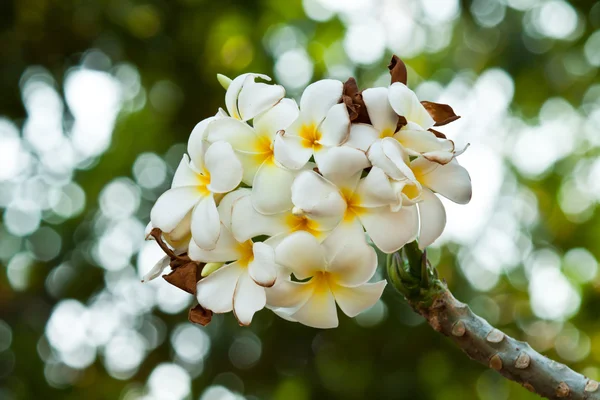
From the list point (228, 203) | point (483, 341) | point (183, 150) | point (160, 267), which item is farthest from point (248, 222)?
point (183, 150)

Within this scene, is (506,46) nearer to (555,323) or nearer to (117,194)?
(555,323)

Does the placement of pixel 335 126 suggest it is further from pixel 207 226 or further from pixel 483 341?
pixel 483 341

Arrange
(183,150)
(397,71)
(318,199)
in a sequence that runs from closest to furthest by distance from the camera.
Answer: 1. (318,199)
2. (397,71)
3. (183,150)

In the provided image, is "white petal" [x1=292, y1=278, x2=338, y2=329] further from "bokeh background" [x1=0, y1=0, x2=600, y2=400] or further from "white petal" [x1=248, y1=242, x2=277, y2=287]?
"bokeh background" [x1=0, y1=0, x2=600, y2=400]

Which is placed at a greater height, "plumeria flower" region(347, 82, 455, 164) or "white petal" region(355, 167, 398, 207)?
"plumeria flower" region(347, 82, 455, 164)

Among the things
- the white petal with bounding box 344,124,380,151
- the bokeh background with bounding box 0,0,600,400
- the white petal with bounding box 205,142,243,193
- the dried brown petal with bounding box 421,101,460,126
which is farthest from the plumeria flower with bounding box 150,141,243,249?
the bokeh background with bounding box 0,0,600,400

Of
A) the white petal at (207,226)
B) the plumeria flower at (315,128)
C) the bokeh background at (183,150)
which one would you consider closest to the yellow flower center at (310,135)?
the plumeria flower at (315,128)
